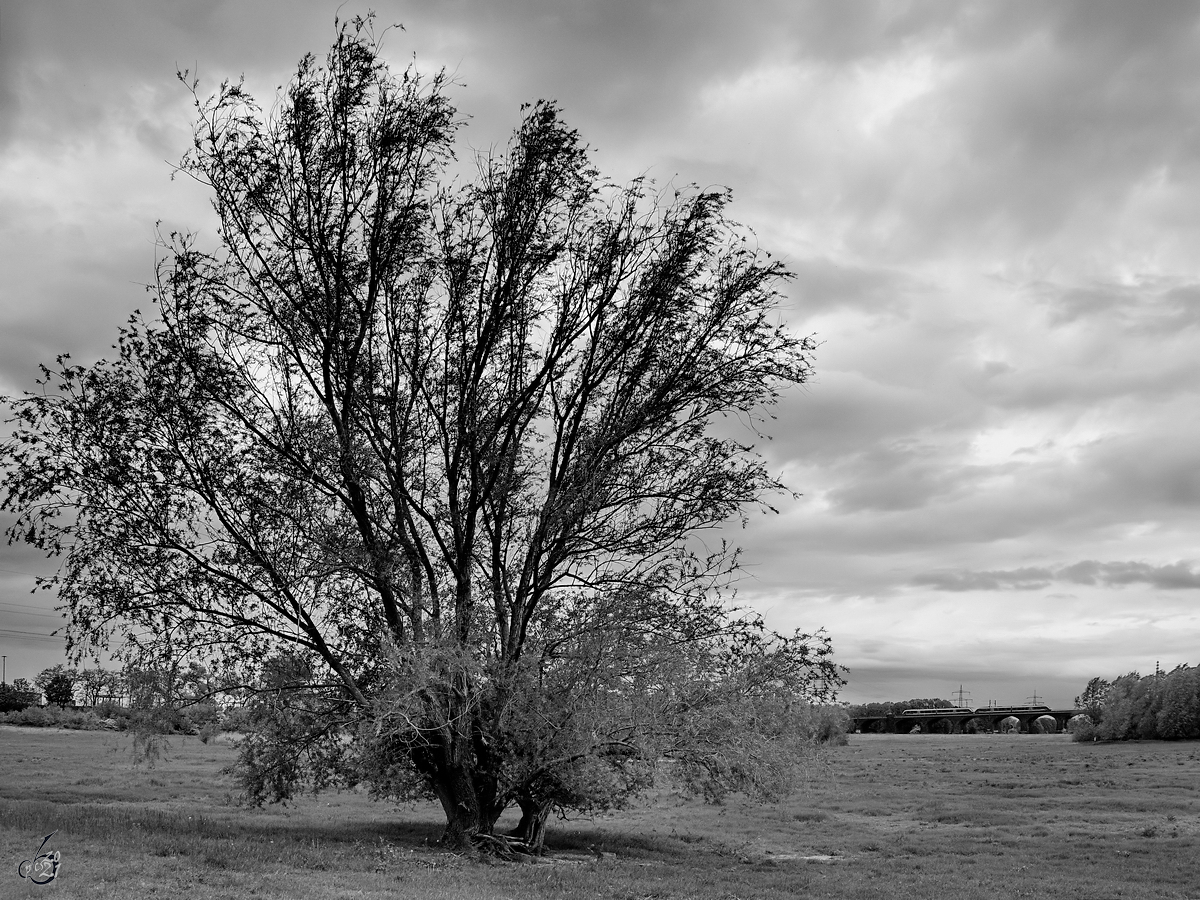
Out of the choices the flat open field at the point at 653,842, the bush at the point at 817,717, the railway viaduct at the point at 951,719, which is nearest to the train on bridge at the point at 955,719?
the railway viaduct at the point at 951,719

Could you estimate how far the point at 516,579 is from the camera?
80.5 feet

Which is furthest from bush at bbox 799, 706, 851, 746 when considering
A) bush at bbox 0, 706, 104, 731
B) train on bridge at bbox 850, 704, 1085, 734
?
train on bridge at bbox 850, 704, 1085, 734

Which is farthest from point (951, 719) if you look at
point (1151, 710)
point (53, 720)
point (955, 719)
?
point (53, 720)

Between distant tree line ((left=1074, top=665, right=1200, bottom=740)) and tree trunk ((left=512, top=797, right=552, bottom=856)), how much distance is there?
86.2 meters

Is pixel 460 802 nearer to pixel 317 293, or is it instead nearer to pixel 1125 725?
pixel 317 293

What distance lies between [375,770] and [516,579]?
5569 millimetres

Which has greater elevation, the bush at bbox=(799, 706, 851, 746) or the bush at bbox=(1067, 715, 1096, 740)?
the bush at bbox=(799, 706, 851, 746)

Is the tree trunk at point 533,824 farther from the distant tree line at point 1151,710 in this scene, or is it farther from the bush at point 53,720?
the distant tree line at point 1151,710

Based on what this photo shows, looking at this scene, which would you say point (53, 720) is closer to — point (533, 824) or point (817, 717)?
point (533, 824)

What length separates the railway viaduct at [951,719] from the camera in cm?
14912

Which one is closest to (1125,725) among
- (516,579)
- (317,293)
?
(516,579)

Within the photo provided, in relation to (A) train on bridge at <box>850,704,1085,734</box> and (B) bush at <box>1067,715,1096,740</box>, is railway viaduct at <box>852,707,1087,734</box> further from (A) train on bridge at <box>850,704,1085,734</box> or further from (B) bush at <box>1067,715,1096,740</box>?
(B) bush at <box>1067,715,1096,740</box>

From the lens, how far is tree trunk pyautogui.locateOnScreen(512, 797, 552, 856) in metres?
24.1

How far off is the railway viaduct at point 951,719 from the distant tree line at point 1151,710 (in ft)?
138
